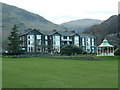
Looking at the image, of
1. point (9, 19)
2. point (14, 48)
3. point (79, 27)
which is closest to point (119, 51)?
point (14, 48)

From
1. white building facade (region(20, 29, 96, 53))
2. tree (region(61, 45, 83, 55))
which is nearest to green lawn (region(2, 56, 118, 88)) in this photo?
tree (region(61, 45, 83, 55))

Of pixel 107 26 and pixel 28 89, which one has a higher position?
pixel 107 26

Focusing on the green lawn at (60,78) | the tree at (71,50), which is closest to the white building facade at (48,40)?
the tree at (71,50)

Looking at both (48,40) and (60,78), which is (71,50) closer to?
(48,40)

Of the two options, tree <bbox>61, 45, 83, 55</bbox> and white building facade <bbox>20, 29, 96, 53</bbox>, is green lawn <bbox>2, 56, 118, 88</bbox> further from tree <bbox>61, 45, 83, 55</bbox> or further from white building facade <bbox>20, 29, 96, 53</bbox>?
white building facade <bbox>20, 29, 96, 53</bbox>

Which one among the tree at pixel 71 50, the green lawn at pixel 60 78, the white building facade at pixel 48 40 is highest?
the white building facade at pixel 48 40

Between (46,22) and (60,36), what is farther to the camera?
(46,22)

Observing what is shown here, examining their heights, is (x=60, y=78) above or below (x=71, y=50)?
below

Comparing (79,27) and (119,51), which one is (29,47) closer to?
(119,51)

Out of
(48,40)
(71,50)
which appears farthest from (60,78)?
(48,40)

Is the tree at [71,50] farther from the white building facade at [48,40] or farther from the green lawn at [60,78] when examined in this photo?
the green lawn at [60,78]

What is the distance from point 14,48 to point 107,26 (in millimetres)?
67746

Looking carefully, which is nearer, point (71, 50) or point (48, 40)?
point (71, 50)

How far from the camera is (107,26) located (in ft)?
376
